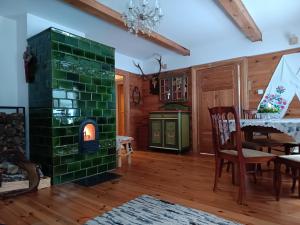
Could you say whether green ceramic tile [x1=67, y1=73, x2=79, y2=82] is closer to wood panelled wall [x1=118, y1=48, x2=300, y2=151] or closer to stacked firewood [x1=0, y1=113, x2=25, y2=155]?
stacked firewood [x1=0, y1=113, x2=25, y2=155]

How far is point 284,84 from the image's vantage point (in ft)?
12.6

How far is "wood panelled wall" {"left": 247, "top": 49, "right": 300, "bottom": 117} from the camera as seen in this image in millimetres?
3836

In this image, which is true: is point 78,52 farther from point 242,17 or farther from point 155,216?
point 242,17

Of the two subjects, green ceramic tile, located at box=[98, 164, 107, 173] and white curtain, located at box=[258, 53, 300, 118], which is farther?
white curtain, located at box=[258, 53, 300, 118]

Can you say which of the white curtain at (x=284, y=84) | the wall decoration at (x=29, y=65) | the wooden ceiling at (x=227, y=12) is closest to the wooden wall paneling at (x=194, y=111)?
the wooden ceiling at (x=227, y=12)

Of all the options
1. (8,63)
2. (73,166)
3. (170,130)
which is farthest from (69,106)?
(170,130)

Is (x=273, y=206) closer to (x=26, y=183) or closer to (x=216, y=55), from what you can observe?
(x=26, y=183)

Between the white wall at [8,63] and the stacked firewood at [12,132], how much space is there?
44 centimetres

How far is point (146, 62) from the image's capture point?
19.3 feet

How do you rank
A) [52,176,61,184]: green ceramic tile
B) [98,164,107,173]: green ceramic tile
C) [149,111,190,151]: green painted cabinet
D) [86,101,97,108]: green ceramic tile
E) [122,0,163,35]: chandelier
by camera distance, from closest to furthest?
[122,0,163,35]: chandelier → [52,176,61,184]: green ceramic tile → [86,101,97,108]: green ceramic tile → [98,164,107,173]: green ceramic tile → [149,111,190,151]: green painted cabinet

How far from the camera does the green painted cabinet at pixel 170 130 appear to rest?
4.81 metres

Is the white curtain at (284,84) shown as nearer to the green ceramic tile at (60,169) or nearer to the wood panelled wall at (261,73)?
the wood panelled wall at (261,73)

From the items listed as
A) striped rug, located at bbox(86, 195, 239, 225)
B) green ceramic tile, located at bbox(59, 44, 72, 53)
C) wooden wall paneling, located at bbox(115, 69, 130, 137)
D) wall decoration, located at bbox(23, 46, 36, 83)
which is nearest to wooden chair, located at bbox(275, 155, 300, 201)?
striped rug, located at bbox(86, 195, 239, 225)

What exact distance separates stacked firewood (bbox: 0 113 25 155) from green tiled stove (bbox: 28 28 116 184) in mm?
130
